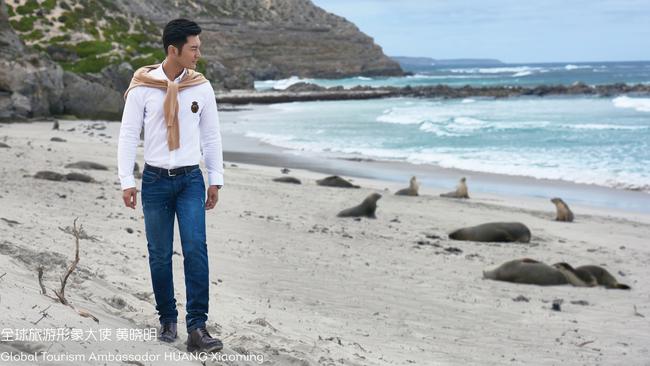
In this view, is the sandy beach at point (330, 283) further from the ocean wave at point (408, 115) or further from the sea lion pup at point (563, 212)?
the ocean wave at point (408, 115)

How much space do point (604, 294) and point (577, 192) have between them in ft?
31.1

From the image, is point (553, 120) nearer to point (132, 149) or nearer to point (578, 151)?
point (578, 151)

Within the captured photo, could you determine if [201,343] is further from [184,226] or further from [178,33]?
[178,33]

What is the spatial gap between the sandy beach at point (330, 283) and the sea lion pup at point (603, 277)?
241 mm

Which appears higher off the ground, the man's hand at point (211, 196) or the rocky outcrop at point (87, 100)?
the man's hand at point (211, 196)

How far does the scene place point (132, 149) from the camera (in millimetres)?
4598

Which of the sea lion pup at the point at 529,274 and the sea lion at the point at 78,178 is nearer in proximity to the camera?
the sea lion pup at the point at 529,274

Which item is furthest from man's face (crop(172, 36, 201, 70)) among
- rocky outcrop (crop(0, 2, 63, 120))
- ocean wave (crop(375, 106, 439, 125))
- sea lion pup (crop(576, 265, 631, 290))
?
ocean wave (crop(375, 106, 439, 125))

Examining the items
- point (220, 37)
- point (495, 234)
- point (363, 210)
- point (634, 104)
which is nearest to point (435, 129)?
point (363, 210)

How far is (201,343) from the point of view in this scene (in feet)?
15.2

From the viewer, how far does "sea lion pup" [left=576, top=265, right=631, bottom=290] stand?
9.44 meters

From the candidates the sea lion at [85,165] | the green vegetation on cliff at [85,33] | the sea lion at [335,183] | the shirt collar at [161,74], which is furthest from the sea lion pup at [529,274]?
the green vegetation on cliff at [85,33]

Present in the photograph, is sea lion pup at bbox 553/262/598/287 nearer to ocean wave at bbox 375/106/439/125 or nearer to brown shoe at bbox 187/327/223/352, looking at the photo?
brown shoe at bbox 187/327/223/352

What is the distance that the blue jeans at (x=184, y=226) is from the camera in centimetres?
457
